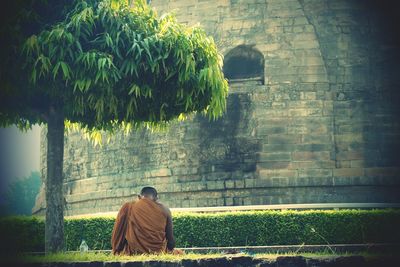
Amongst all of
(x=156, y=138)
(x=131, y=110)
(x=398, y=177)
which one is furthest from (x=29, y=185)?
(x=131, y=110)

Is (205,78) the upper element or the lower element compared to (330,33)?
lower

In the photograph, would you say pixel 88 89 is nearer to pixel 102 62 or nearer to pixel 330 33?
pixel 102 62

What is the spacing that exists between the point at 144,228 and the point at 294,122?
8.01 metres

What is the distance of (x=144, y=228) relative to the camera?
9.66 m

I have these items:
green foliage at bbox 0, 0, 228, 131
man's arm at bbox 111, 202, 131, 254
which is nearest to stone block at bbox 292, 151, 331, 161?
green foliage at bbox 0, 0, 228, 131

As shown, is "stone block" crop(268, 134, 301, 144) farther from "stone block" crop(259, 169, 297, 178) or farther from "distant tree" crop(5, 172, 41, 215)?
"distant tree" crop(5, 172, 41, 215)

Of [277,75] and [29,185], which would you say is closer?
[277,75]

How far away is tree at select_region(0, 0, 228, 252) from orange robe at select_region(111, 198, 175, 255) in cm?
107

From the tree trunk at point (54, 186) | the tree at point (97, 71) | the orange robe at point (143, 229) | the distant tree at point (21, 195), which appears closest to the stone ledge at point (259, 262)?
the orange robe at point (143, 229)

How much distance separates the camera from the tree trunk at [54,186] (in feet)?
33.7

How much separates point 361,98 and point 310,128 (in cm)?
149

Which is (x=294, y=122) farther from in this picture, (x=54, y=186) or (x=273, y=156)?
(x=54, y=186)

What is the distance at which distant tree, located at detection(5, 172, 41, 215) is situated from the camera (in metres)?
52.9

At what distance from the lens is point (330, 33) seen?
17.3 m
